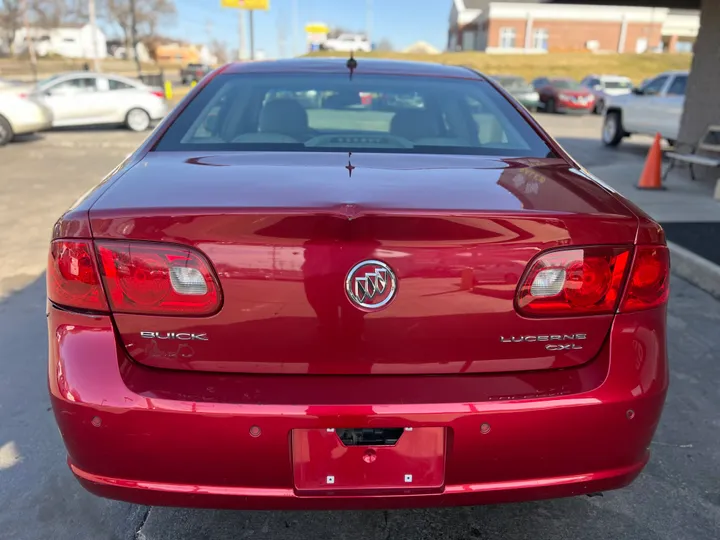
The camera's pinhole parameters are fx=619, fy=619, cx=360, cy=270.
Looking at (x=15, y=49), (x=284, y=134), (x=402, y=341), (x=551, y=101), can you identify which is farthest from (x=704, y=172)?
(x=15, y=49)

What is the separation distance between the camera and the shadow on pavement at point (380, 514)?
7.45 feet

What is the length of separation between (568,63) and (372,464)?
51852 millimetres

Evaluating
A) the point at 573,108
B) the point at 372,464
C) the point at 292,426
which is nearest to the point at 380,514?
the point at 372,464

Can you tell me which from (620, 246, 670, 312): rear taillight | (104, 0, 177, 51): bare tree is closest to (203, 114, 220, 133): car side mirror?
(620, 246, 670, 312): rear taillight

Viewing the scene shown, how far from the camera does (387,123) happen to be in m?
3.13

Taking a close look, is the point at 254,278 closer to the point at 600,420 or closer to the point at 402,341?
the point at 402,341

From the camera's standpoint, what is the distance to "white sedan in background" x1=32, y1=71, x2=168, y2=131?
48.1 ft

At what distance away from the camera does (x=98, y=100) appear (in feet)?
50.0

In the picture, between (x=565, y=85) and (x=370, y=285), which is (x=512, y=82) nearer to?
(x=565, y=85)

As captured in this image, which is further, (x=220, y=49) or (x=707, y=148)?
(x=220, y=49)

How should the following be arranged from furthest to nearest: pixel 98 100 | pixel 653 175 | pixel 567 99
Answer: pixel 567 99
pixel 98 100
pixel 653 175

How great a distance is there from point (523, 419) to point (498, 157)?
1069mm

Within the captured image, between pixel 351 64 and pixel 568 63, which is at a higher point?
pixel 351 64

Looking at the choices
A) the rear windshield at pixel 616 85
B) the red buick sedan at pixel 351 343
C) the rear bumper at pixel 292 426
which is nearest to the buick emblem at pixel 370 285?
the red buick sedan at pixel 351 343
